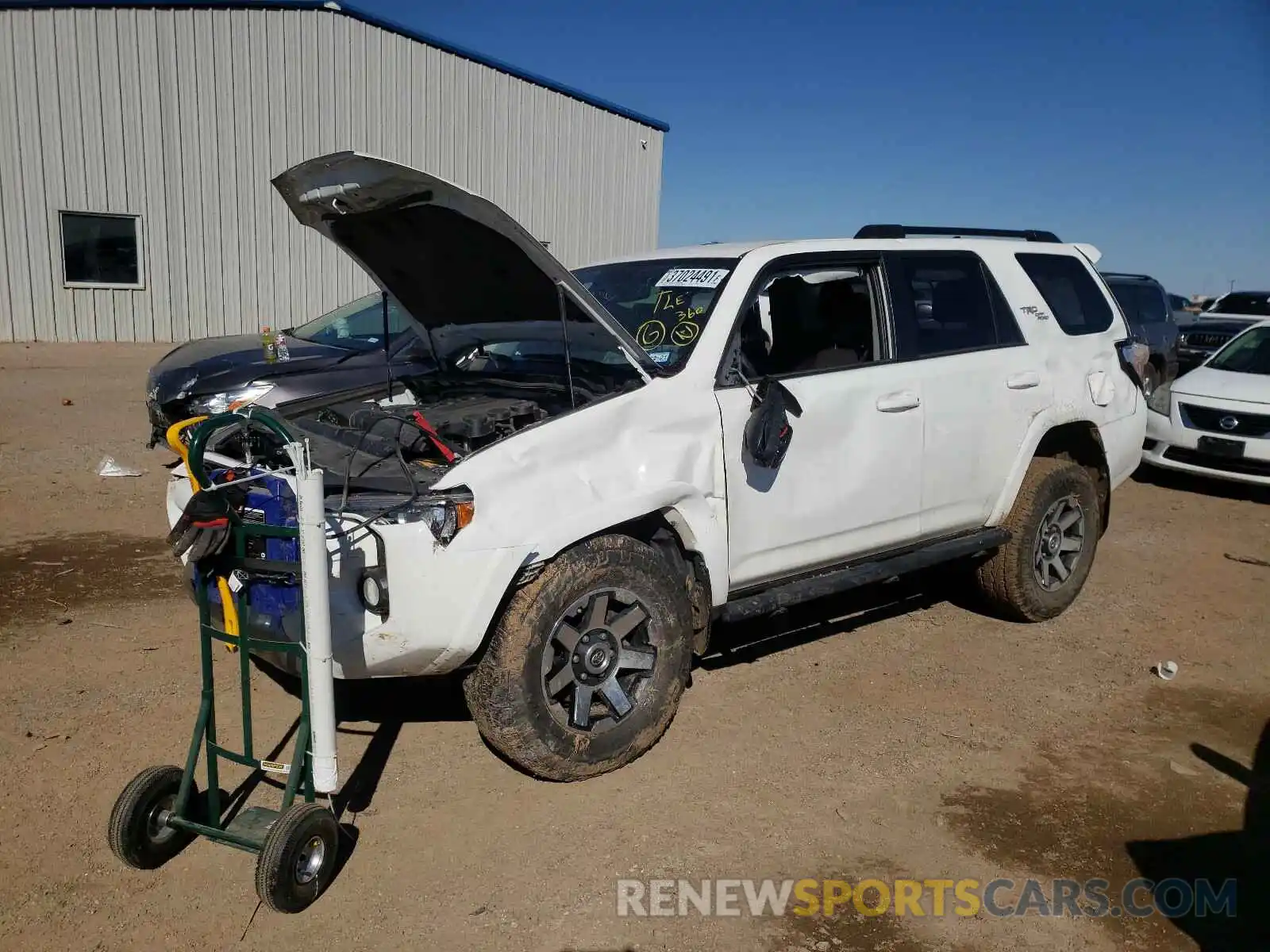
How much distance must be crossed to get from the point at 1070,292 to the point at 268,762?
491 cm

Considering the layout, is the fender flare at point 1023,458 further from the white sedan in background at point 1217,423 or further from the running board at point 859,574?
the white sedan in background at point 1217,423

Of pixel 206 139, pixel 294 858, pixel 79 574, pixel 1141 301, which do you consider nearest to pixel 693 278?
pixel 294 858

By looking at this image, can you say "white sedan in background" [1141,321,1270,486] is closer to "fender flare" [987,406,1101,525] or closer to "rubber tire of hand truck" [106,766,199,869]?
"fender flare" [987,406,1101,525]

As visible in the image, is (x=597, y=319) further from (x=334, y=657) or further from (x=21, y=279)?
(x=21, y=279)

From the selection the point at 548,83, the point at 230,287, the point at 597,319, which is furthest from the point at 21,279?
the point at 597,319

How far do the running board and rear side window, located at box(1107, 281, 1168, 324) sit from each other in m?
11.1

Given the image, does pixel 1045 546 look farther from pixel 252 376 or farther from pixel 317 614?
pixel 252 376

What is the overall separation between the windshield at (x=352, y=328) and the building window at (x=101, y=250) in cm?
885

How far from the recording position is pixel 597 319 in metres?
3.91

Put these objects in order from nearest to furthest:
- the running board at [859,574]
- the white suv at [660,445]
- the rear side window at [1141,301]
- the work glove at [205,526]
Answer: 1. the work glove at [205,526]
2. the white suv at [660,445]
3. the running board at [859,574]
4. the rear side window at [1141,301]

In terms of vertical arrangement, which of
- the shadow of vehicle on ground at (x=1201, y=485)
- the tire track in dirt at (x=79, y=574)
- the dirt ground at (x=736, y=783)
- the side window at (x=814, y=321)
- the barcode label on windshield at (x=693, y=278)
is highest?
the barcode label on windshield at (x=693, y=278)

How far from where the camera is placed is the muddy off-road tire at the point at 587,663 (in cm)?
356

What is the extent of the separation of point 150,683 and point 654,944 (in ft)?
9.00

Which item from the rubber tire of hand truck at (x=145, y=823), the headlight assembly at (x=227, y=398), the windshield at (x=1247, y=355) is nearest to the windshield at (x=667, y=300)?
the rubber tire of hand truck at (x=145, y=823)
